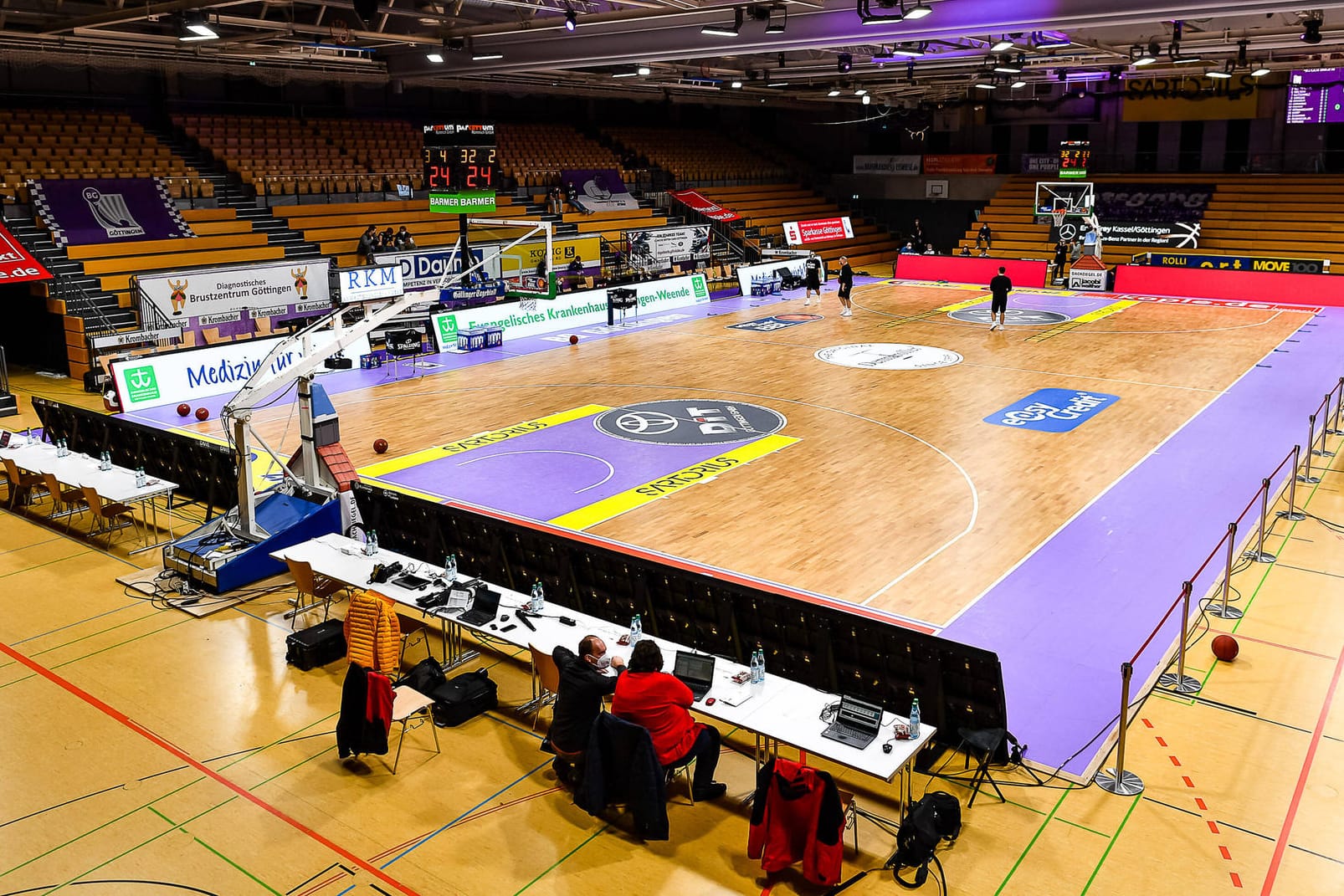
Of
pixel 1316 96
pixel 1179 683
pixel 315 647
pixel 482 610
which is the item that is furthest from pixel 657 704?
pixel 1316 96

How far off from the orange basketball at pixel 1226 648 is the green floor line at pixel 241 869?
7.84 meters

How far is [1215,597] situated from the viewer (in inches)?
432

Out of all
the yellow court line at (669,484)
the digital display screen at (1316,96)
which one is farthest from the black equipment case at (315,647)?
the digital display screen at (1316,96)

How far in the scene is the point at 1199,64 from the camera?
32500 millimetres

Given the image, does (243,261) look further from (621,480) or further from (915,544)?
(915,544)

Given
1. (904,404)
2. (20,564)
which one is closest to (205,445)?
(20,564)

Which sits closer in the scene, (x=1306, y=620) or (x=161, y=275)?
(x=1306, y=620)

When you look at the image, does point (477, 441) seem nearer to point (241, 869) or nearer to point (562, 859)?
point (241, 869)

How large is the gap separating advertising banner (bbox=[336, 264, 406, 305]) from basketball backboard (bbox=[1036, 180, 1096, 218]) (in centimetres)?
2186

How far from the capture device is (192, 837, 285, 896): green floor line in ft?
21.7

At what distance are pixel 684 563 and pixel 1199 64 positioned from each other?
28.9 meters

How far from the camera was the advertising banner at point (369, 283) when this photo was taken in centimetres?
2755

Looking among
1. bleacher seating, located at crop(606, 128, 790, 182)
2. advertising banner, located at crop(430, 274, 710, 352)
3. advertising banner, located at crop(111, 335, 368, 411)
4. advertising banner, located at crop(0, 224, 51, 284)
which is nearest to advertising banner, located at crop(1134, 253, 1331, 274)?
advertising banner, located at crop(430, 274, 710, 352)

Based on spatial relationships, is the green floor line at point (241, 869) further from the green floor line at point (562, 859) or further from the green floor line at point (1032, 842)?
the green floor line at point (1032, 842)
